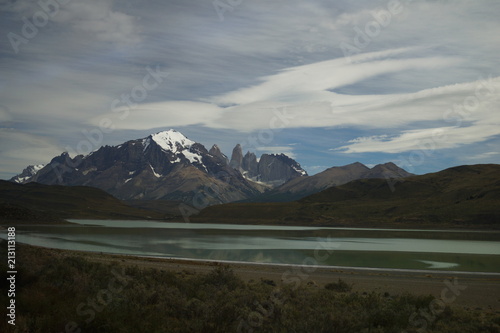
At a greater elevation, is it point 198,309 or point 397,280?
point 198,309

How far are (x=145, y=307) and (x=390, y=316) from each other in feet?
30.8

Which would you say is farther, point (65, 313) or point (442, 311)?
point (442, 311)

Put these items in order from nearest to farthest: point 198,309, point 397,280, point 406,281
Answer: point 198,309, point 406,281, point 397,280

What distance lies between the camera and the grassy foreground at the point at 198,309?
14.0m

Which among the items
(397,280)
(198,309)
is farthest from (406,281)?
(198,309)

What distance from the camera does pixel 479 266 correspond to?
43406mm

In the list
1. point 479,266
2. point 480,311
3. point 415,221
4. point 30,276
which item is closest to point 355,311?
point 480,311

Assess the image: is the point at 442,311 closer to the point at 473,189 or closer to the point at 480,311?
the point at 480,311

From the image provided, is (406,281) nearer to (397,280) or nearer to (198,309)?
(397,280)

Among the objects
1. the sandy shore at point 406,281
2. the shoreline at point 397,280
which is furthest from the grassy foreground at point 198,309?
the sandy shore at point 406,281

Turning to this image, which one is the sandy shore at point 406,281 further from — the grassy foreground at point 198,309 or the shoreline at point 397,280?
the grassy foreground at point 198,309

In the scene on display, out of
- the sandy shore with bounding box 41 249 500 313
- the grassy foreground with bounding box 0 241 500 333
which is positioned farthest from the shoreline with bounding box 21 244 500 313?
the grassy foreground with bounding box 0 241 500 333

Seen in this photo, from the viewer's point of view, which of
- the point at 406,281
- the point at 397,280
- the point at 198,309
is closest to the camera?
the point at 198,309

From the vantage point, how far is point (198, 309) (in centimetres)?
1653
